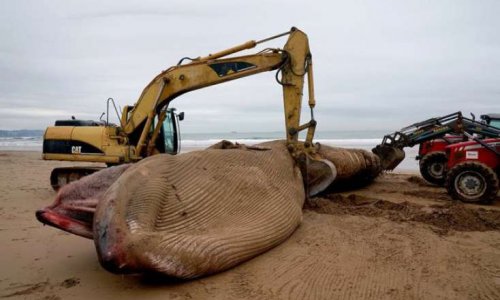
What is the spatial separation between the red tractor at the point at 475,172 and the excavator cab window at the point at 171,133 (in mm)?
5827

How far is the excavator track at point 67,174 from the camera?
8.26m

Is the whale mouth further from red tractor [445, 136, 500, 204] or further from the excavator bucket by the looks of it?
the excavator bucket

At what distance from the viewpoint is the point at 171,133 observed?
30.9 feet

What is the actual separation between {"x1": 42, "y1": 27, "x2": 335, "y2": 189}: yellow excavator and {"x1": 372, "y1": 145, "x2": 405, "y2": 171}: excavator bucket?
3.18 meters

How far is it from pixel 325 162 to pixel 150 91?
146 inches

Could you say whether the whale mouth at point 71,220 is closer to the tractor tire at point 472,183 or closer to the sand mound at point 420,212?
the sand mound at point 420,212

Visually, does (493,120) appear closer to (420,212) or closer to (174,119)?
(420,212)

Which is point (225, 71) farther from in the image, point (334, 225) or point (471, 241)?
point (471, 241)

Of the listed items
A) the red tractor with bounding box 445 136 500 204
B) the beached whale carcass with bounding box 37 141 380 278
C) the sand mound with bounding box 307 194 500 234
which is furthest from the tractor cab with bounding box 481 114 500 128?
the beached whale carcass with bounding box 37 141 380 278

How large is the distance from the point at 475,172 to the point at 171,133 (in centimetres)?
627

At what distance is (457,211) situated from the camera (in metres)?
5.54

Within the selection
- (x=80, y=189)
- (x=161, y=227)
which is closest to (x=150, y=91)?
(x=80, y=189)

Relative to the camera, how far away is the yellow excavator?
21.8 feet

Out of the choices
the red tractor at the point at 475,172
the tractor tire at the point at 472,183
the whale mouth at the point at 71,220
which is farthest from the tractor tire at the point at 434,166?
the whale mouth at the point at 71,220
